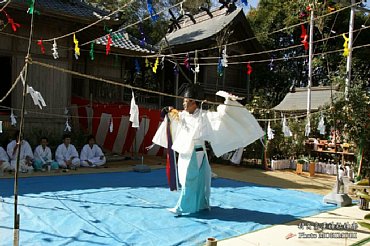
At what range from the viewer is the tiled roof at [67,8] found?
28.7 ft

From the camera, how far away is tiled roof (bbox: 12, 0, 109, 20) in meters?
8.74

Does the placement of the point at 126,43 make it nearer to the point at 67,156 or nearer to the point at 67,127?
the point at 67,127

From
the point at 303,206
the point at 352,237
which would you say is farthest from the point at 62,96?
the point at 352,237

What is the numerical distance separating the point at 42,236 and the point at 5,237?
37 cm

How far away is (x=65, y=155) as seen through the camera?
354 inches

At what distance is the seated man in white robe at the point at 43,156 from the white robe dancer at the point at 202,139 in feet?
15.1

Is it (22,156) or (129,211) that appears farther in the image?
(22,156)

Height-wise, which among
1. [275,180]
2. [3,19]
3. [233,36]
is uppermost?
[233,36]

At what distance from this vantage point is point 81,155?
9359mm

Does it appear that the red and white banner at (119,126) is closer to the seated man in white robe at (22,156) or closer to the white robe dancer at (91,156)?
the white robe dancer at (91,156)

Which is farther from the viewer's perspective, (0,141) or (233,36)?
(233,36)

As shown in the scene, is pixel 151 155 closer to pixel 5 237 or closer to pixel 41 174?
pixel 41 174

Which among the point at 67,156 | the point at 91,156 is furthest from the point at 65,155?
the point at 91,156

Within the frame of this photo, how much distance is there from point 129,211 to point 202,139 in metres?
1.48
